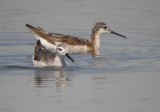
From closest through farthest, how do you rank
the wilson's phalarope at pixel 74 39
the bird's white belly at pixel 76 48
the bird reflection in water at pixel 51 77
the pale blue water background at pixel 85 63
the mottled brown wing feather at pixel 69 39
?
the pale blue water background at pixel 85 63 → the bird reflection in water at pixel 51 77 → the wilson's phalarope at pixel 74 39 → the mottled brown wing feather at pixel 69 39 → the bird's white belly at pixel 76 48

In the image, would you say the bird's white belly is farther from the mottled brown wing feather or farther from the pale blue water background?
the pale blue water background

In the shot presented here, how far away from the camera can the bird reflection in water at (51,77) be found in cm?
1644

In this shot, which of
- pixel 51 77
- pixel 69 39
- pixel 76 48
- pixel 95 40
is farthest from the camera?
pixel 95 40

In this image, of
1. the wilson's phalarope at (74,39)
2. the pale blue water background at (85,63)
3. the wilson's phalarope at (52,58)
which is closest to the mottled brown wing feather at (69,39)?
the wilson's phalarope at (74,39)

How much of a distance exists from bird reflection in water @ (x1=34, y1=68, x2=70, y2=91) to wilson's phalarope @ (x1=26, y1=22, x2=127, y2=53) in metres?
2.41

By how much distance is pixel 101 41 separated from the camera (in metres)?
25.0

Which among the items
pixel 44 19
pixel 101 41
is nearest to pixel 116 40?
pixel 101 41

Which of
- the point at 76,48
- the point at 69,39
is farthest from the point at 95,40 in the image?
the point at 69,39

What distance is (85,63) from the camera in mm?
20125

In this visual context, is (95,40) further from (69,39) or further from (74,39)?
(69,39)

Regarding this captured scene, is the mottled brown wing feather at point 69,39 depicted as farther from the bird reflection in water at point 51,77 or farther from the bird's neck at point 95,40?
the bird reflection in water at point 51,77

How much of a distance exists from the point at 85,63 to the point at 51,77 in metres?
2.64

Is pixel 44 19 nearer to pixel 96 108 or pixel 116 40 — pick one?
pixel 116 40

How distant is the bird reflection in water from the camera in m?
16.4
